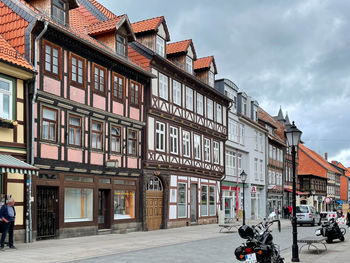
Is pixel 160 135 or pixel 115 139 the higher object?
pixel 160 135

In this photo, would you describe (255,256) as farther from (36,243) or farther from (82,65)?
(82,65)

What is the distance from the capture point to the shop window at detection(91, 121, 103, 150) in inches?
905

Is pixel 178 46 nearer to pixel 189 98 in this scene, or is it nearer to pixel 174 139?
pixel 189 98

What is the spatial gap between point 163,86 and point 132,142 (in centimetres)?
496

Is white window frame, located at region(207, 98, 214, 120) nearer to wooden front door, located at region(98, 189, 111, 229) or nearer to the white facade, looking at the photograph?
the white facade

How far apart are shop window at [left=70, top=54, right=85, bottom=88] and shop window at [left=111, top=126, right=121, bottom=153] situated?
3.42m

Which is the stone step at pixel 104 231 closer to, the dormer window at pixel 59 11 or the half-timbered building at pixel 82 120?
the half-timbered building at pixel 82 120

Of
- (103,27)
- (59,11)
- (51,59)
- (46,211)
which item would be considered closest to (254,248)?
(46,211)

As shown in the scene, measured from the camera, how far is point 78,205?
22031mm

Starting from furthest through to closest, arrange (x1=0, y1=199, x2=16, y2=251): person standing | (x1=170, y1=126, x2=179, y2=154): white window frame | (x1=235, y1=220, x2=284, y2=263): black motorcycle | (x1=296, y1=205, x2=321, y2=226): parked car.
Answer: (x1=296, y1=205, x2=321, y2=226): parked car → (x1=170, y1=126, x2=179, y2=154): white window frame → (x1=0, y1=199, x2=16, y2=251): person standing → (x1=235, y1=220, x2=284, y2=263): black motorcycle

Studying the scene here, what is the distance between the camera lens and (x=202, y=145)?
35.6 metres

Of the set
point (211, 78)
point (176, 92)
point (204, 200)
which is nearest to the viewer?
point (176, 92)

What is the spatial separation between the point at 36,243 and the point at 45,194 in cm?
242

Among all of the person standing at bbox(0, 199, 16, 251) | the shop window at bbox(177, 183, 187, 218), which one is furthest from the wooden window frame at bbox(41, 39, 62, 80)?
the shop window at bbox(177, 183, 187, 218)
